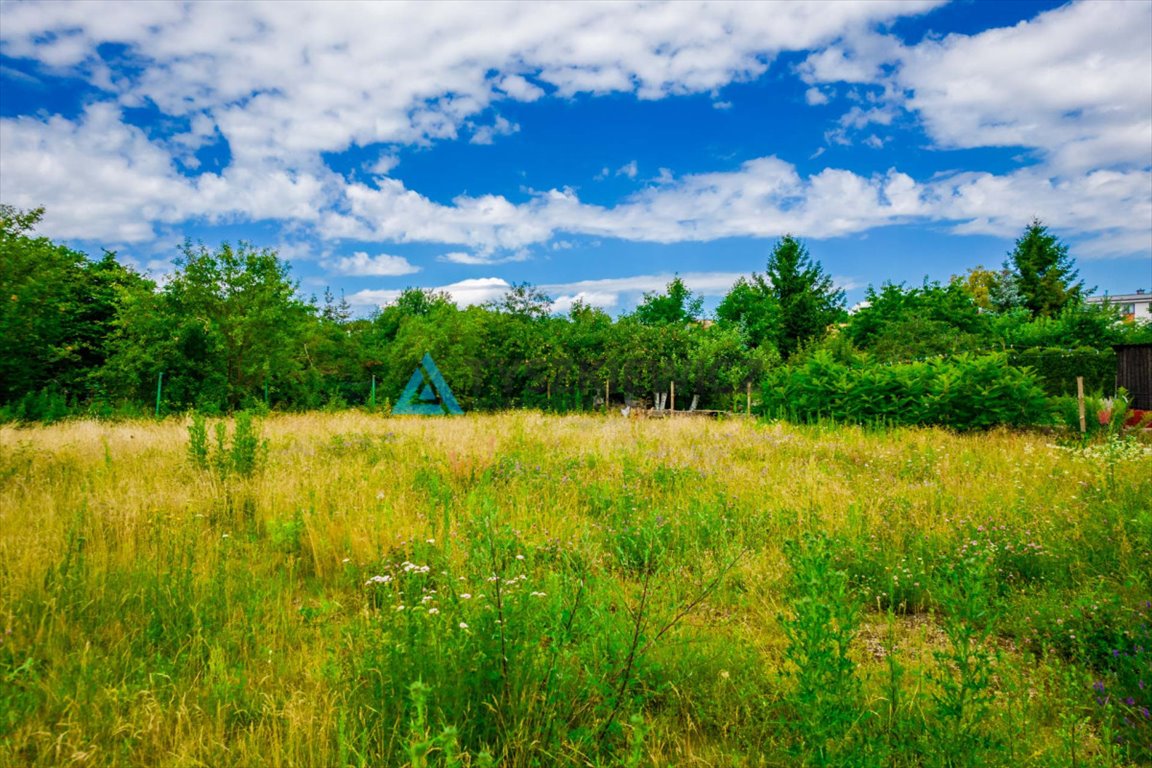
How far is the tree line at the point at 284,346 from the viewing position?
49.6 ft

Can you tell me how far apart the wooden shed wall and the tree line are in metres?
1.99

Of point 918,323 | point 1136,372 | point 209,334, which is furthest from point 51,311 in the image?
point 1136,372

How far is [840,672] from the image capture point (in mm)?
1906

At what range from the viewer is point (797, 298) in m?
34.4

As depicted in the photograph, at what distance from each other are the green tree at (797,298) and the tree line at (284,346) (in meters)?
7.23

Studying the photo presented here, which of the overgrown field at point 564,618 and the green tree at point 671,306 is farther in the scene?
the green tree at point 671,306

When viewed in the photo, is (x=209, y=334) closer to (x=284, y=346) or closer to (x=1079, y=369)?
(x=284, y=346)

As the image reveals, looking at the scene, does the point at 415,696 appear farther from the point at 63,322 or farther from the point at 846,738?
the point at 63,322

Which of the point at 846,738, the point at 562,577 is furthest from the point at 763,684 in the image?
the point at 562,577

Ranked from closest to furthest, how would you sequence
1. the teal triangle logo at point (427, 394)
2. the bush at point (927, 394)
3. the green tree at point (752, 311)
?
the bush at point (927, 394), the teal triangle logo at point (427, 394), the green tree at point (752, 311)

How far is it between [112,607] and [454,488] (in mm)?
3190

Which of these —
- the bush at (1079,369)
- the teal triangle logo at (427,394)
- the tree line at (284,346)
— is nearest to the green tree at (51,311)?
the tree line at (284,346)

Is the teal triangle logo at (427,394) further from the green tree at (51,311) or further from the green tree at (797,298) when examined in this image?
the green tree at (797,298)

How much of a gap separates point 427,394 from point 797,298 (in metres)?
24.0
